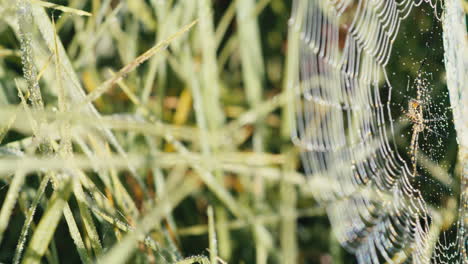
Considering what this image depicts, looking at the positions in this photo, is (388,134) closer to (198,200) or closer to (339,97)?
(339,97)

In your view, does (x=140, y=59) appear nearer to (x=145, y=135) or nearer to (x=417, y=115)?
(x=145, y=135)

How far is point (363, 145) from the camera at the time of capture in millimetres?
1939

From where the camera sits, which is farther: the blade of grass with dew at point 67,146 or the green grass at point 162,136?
the green grass at point 162,136

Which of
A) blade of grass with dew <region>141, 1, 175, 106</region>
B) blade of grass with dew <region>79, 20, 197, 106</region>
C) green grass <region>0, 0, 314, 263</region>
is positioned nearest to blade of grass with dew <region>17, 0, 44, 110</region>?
green grass <region>0, 0, 314, 263</region>

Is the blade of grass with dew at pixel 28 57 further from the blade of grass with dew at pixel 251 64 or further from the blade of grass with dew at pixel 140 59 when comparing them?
the blade of grass with dew at pixel 251 64

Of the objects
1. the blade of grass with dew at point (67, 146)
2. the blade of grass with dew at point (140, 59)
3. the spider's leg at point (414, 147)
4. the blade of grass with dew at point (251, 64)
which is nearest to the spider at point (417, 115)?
the spider's leg at point (414, 147)


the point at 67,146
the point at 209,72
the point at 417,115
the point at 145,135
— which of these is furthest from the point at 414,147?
the point at 67,146

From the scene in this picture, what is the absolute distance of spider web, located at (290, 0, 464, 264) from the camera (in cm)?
170

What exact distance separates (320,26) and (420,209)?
3.22ft

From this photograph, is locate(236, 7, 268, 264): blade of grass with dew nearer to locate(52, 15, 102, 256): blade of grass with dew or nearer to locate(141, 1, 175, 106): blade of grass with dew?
locate(141, 1, 175, 106): blade of grass with dew

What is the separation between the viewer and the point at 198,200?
220 cm

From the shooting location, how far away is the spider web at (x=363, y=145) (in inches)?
66.9

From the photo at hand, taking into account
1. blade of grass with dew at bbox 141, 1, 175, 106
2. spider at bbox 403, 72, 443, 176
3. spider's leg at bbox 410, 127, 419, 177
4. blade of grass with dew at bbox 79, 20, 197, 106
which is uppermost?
blade of grass with dew at bbox 141, 1, 175, 106

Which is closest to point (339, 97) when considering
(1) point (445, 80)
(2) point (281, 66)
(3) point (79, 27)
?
(2) point (281, 66)
